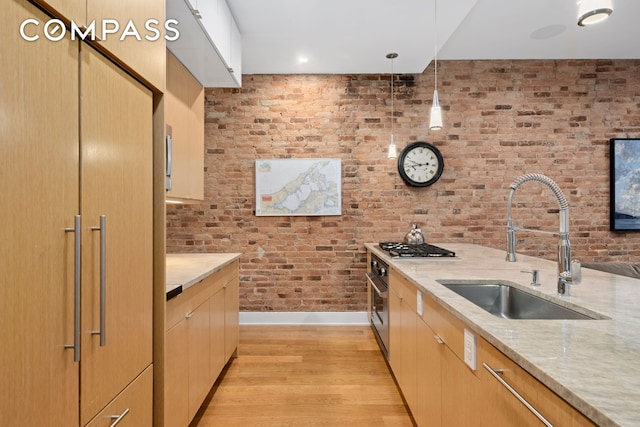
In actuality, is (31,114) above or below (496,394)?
above

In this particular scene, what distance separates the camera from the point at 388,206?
4082 mm

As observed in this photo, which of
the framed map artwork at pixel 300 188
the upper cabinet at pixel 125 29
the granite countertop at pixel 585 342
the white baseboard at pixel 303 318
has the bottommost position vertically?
the white baseboard at pixel 303 318

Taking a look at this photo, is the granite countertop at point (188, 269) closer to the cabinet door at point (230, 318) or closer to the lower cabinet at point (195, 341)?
the lower cabinet at point (195, 341)

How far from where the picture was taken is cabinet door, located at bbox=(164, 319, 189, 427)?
1562mm

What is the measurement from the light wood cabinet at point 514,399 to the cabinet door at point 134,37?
1.50 m

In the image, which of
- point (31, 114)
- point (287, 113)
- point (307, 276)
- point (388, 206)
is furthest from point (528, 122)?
point (31, 114)

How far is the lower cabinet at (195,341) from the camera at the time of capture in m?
1.63

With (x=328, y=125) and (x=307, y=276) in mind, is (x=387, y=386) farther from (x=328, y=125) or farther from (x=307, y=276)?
(x=328, y=125)

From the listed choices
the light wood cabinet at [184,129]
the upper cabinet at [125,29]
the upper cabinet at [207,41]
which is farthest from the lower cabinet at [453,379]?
the upper cabinet at [207,41]

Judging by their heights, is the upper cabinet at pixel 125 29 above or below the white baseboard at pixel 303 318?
above

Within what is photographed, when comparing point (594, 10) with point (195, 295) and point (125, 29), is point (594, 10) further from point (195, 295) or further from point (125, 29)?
point (195, 295)

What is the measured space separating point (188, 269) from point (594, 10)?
90.7 inches

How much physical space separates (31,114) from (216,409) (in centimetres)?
211

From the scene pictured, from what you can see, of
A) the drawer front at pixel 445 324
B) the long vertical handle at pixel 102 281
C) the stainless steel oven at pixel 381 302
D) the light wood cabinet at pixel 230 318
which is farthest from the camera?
the stainless steel oven at pixel 381 302
